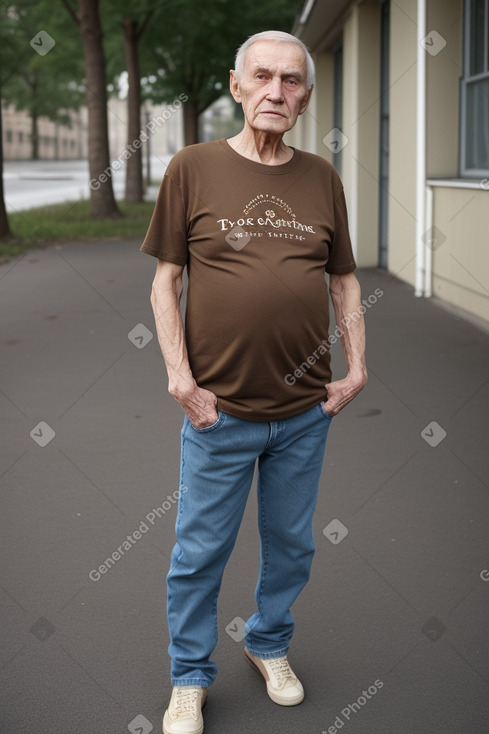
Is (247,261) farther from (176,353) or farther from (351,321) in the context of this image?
(351,321)

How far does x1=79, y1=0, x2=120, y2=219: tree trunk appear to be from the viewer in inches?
844

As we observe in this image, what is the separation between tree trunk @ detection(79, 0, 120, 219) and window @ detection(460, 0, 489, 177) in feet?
35.3

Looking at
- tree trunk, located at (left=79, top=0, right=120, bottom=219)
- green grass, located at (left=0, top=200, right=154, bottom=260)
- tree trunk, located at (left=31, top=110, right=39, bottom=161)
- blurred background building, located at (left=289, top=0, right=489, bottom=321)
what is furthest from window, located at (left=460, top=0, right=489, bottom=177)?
tree trunk, located at (left=31, top=110, right=39, bottom=161)

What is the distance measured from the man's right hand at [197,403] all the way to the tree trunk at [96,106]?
18675 millimetres

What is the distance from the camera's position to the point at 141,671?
10.8 feet

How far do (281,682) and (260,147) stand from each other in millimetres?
1616

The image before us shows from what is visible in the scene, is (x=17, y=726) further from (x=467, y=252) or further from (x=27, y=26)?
(x=27, y=26)

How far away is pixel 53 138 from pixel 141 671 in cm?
10976

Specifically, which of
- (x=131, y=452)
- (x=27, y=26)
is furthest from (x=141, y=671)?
(x=27, y=26)

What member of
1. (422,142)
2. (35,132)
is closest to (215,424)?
(422,142)

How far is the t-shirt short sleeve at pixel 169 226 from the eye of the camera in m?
2.70

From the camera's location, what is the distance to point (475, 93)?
11297mm

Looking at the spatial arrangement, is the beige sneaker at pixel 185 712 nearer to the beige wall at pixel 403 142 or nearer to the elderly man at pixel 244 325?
the elderly man at pixel 244 325

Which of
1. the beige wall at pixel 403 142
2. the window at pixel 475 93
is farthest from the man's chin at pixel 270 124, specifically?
the beige wall at pixel 403 142
